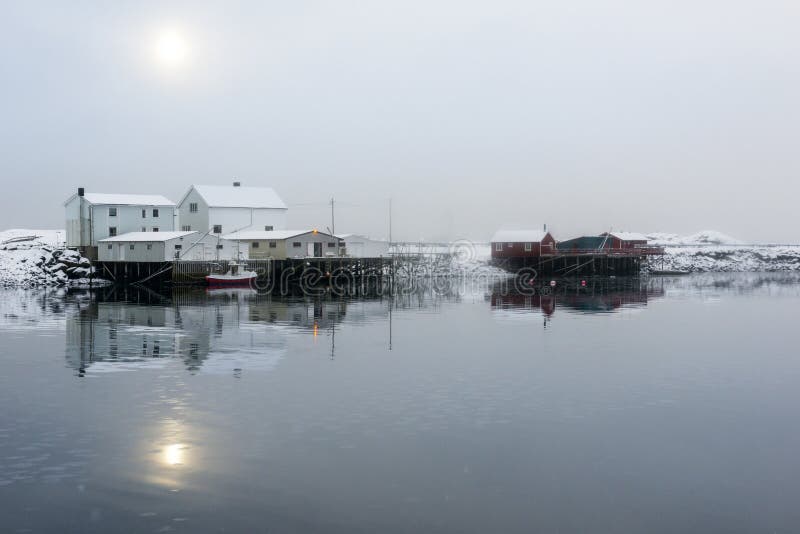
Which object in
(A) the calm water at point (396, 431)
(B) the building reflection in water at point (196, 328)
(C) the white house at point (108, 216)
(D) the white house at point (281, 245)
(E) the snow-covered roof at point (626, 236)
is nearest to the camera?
(A) the calm water at point (396, 431)

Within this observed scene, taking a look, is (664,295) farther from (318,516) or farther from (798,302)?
(318,516)

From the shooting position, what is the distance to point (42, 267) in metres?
77.9

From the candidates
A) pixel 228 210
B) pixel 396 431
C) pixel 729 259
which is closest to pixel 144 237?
pixel 228 210

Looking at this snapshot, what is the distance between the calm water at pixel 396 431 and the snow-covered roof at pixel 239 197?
5228 centimetres

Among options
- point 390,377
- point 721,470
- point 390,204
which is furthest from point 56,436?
point 390,204

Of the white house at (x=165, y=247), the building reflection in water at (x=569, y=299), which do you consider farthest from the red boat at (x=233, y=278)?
the building reflection in water at (x=569, y=299)

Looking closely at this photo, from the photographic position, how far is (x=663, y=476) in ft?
46.4

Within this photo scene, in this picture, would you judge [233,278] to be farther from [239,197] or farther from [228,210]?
[239,197]

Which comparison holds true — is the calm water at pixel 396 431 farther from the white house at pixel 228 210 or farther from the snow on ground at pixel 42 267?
the white house at pixel 228 210

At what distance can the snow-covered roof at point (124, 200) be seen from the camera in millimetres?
82688

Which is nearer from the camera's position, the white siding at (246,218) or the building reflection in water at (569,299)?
the building reflection in water at (569,299)

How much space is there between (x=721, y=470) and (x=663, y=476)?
4.39 feet

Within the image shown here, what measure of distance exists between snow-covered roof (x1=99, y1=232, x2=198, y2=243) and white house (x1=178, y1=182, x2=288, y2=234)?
7333 millimetres

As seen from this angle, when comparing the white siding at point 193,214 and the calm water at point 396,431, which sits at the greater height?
the white siding at point 193,214
